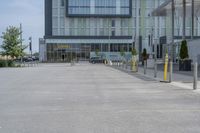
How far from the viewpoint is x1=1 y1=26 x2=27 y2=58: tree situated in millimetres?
65188

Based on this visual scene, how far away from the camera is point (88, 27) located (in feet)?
373

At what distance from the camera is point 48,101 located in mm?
13109

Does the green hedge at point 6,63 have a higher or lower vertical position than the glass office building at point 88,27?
lower

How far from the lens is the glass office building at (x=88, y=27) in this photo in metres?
112

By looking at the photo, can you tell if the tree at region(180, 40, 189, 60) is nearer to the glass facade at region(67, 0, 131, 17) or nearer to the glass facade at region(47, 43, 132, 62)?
the glass facade at region(47, 43, 132, 62)

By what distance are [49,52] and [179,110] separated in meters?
103

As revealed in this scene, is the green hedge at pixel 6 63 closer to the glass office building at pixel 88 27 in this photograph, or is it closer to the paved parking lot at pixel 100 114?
the paved parking lot at pixel 100 114

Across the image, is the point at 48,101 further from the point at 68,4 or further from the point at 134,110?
the point at 68,4

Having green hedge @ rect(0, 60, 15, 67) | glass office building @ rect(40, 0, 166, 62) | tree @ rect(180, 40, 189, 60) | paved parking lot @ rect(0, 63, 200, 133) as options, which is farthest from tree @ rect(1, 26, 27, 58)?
paved parking lot @ rect(0, 63, 200, 133)

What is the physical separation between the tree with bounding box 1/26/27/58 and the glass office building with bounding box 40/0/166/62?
44222mm

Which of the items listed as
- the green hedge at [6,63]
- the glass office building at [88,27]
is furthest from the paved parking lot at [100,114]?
the glass office building at [88,27]

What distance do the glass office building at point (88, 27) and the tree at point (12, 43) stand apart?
145ft

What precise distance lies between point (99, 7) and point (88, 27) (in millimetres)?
6195

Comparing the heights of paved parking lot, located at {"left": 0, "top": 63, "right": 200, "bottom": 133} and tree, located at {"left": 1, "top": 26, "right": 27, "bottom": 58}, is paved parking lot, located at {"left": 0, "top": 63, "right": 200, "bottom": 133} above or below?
below
